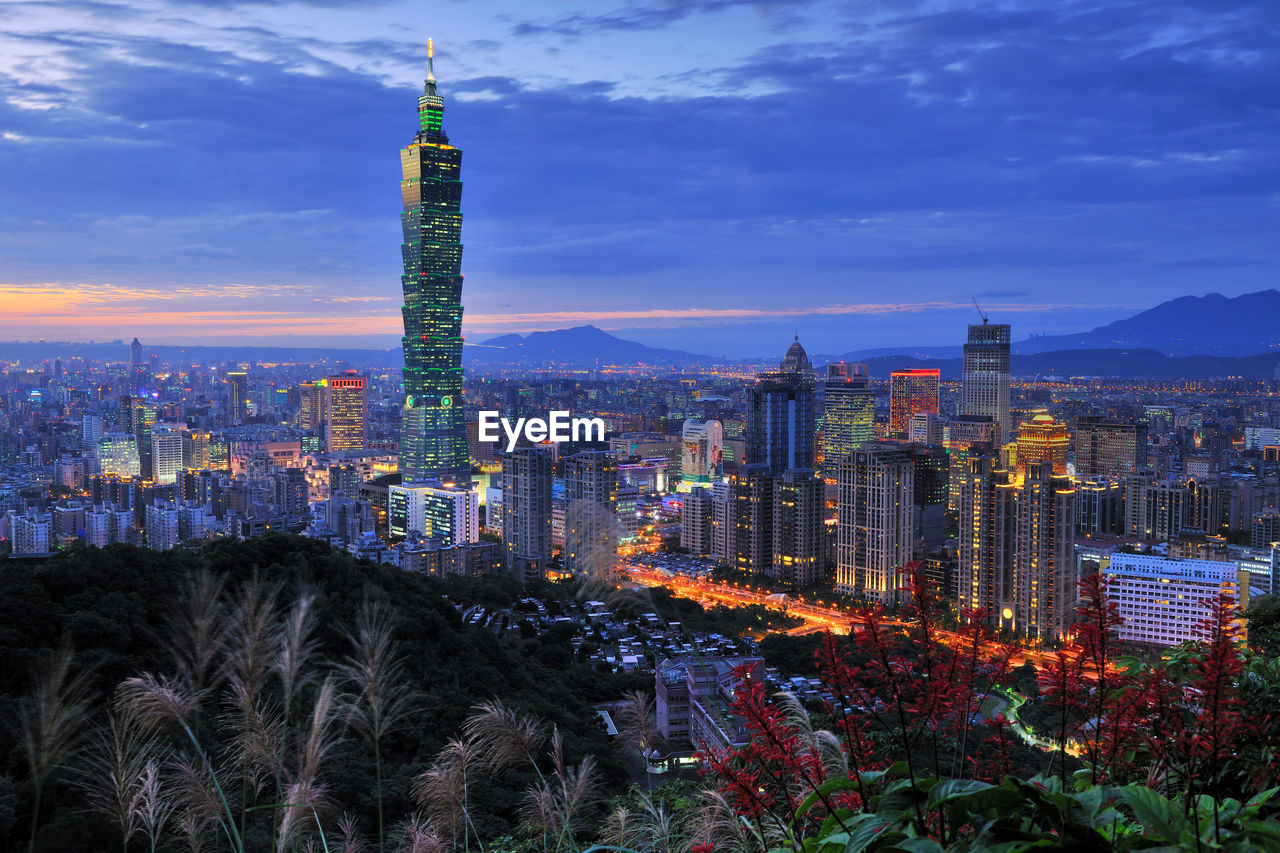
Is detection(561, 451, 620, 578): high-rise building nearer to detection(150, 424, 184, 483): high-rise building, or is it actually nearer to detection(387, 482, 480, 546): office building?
detection(387, 482, 480, 546): office building

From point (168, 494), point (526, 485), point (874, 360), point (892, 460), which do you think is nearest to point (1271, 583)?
point (892, 460)

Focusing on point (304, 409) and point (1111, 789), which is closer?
point (1111, 789)

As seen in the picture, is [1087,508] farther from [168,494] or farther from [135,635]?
[168,494]

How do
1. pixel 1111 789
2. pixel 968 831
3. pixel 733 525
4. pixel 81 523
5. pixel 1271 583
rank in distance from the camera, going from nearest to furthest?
1. pixel 1111 789
2. pixel 968 831
3. pixel 1271 583
4. pixel 733 525
5. pixel 81 523

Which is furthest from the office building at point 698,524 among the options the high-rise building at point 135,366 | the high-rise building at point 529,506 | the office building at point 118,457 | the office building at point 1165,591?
the high-rise building at point 135,366

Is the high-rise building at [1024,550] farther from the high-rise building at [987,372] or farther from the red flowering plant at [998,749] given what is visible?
the high-rise building at [987,372]

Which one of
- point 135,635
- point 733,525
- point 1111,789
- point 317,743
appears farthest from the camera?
point 733,525

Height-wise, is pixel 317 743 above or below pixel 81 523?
above
